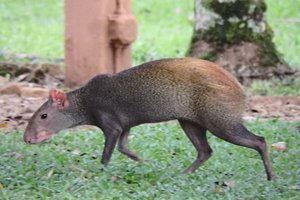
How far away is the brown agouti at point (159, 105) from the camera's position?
6.72 meters

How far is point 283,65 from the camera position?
1113 centimetres

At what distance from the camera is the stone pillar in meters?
10.4

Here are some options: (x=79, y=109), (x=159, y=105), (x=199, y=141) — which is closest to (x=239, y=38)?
(x=199, y=141)

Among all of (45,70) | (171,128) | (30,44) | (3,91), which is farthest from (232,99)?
(30,44)

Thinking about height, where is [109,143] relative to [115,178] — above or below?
above

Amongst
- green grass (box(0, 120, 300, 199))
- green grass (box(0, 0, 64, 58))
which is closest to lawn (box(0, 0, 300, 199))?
green grass (box(0, 120, 300, 199))

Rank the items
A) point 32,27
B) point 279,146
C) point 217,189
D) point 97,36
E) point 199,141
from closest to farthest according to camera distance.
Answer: point 217,189, point 199,141, point 279,146, point 97,36, point 32,27

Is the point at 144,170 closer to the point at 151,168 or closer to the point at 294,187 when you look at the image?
the point at 151,168

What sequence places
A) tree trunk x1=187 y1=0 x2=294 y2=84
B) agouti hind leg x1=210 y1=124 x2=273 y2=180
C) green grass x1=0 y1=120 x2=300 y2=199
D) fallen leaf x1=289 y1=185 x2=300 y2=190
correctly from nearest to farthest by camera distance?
green grass x1=0 y1=120 x2=300 y2=199
fallen leaf x1=289 y1=185 x2=300 y2=190
agouti hind leg x1=210 y1=124 x2=273 y2=180
tree trunk x1=187 y1=0 x2=294 y2=84

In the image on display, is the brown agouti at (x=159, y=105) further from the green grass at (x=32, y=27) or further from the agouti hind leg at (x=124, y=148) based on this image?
the green grass at (x=32, y=27)

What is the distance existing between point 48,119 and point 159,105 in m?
0.91

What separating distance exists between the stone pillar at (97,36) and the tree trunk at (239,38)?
0.95 metres

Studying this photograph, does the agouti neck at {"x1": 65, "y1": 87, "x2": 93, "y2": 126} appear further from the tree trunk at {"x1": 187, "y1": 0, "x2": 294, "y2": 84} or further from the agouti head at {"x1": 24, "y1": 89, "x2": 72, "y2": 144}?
the tree trunk at {"x1": 187, "y1": 0, "x2": 294, "y2": 84}

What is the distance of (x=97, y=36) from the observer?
10.4m
